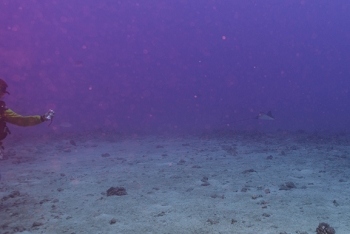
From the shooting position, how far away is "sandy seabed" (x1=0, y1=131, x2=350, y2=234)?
182 inches

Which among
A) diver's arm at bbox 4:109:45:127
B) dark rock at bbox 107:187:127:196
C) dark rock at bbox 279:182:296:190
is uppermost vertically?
diver's arm at bbox 4:109:45:127

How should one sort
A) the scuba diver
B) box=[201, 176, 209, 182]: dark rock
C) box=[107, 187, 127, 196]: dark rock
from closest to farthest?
1. the scuba diver
2. box=[107, 187, 127, 196]: dark rock
3. box=[201, 176, 209, 182]: dark rock

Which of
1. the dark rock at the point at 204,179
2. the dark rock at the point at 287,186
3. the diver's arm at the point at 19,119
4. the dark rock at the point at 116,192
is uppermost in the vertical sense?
the diver's arm at the point at 19,119

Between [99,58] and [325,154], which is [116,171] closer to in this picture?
[325,154]

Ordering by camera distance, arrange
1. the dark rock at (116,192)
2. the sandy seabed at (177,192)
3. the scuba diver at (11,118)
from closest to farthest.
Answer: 1. the sandy seabed at (177,192)
2. the scuba diver at (11,118)
3. the dark rock at (116,192)

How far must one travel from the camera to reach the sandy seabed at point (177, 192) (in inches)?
182

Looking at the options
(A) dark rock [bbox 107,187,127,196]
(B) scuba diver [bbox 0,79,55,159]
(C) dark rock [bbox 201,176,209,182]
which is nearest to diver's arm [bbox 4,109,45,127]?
(B) scuba diver [bbox 0,79,55,159]

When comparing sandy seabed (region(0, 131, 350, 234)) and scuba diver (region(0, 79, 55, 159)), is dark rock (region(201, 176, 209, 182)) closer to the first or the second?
sandy seabed (region(0, 131, 350, 234))

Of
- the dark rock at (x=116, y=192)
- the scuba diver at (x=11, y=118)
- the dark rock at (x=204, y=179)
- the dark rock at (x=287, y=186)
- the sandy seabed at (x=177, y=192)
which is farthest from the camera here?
the dark rock at (x=204, y=179)

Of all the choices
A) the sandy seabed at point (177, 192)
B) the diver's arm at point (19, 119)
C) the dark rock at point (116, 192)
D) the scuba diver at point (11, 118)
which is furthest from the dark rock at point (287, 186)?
the diver's arm at point (19, 119)

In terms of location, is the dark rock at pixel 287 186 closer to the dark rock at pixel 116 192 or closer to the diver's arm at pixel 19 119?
the dark rock at pixel 116 192

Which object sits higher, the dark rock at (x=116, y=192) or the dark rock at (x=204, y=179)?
the dark rock at (x=204, y=179)

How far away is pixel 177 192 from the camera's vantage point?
639 centimetres

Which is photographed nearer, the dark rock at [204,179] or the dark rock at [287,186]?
the dark rock at [287,186]
